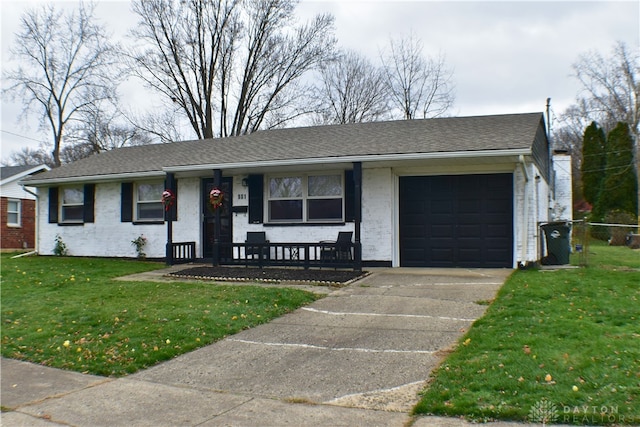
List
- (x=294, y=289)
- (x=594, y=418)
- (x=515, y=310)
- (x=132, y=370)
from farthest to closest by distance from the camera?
1. (x=294, y=289)
2. (x=515, y=310)
3. (x=132, y=370)
4. (x=594, y=418)

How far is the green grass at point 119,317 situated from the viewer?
6.21 metres

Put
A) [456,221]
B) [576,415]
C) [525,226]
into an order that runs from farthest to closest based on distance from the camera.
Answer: [456,221] < [525,226] < [576,415]

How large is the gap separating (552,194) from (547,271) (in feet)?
32.6

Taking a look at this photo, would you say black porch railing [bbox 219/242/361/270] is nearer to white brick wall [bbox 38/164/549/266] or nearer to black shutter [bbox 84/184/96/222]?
white brick wall [bbox 38/164/549/266]

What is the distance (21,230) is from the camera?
2552 cm

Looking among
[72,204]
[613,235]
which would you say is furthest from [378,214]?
[613,235]

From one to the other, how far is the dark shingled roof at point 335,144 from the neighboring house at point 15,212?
28.5 ft

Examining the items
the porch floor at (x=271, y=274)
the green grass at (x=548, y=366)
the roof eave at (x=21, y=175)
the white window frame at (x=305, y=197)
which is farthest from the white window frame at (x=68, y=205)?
the green grass at (x=548, y=366)

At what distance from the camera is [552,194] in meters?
20.0

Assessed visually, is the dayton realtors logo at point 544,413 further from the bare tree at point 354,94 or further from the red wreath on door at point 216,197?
the bare tree at point 354,94

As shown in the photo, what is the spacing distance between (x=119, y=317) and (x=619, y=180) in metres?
30.0

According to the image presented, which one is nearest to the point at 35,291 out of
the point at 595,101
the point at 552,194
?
the point at 552,194

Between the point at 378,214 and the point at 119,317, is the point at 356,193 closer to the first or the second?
the point at 378,214

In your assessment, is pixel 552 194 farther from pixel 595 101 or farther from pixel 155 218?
pixel 595 101
